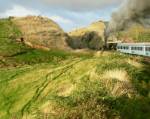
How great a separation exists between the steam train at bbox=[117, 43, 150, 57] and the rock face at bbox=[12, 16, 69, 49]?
7.42 m

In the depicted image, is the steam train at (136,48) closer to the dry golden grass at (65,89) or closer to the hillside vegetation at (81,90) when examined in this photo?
the hillside vegetation at (81,90)

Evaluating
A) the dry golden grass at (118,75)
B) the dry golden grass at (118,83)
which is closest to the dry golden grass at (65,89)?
the dry golden grass at (118,83)

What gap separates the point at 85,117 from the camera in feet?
34.9

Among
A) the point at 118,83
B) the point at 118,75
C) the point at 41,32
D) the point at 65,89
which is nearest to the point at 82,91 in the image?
the point at 65,89

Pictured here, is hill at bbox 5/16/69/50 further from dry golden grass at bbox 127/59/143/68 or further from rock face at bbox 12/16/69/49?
dry golden grass at bbox 127/59/143/68

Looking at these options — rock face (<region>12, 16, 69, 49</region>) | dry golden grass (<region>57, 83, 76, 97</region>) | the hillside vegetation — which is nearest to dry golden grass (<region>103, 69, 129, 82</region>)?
the hillside vegetation

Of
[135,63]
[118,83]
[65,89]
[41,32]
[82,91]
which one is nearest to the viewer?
[82,91]

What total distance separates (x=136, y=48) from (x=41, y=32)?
1154 cm

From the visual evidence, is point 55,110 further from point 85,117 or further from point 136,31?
point 136,31

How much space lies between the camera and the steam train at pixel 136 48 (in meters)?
38.8

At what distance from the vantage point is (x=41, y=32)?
4434 centimetres

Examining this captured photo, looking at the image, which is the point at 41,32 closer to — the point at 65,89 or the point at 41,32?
the point at 41,32

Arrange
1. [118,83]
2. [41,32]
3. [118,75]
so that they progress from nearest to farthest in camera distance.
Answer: [118,83] → [118,75] → [41,32]

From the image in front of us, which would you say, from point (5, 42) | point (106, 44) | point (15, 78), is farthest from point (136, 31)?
point (15, 78)
